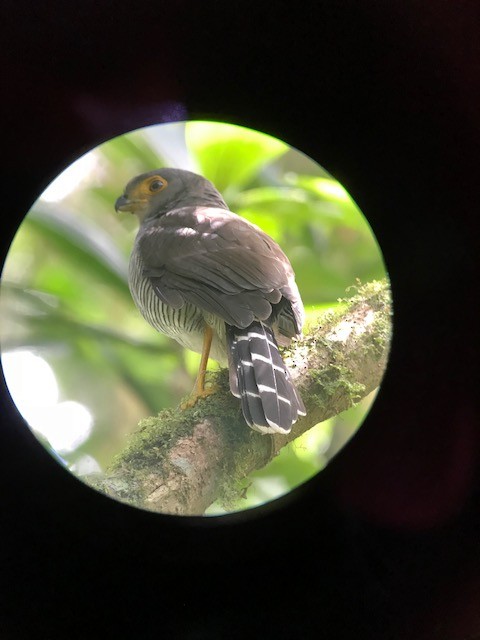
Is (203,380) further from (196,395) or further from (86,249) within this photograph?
(86,249)

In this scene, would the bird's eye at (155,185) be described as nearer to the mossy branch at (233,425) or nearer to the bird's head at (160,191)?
the bird's head at (160,191)

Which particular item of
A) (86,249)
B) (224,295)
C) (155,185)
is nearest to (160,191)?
(155,185)

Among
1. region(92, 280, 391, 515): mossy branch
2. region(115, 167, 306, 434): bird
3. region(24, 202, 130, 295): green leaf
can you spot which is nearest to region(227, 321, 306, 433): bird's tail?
region(115, 167, 306, 434): bird

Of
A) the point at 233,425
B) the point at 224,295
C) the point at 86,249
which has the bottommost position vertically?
the point at 233,425

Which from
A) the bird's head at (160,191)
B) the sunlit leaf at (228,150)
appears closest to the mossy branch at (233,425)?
the sunlit leaf at (228,150)

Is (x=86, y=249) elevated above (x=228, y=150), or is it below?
below

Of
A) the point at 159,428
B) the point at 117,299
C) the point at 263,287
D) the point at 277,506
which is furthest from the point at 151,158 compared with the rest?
the point at 277,506

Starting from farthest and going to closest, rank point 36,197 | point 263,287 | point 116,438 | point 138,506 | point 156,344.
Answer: point 116,438 < point 156,344 < point 36,197 < point 263,287 < point 138,506

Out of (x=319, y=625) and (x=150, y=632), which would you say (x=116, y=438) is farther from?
(x=319, y=625)
